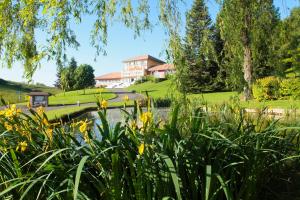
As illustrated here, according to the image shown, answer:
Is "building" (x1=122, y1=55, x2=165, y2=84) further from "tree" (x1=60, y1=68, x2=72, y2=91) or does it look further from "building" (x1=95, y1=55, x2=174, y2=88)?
"tree" (x1=60, y1=68, x2=72, y2=91)

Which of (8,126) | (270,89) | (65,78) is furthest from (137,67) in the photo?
(8,126)

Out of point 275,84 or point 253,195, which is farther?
point 275,84

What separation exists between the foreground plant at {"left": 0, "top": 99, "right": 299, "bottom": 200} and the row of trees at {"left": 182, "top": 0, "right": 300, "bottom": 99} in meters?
2.02

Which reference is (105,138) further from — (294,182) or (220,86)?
(220,86)

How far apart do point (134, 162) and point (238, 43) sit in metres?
21.4

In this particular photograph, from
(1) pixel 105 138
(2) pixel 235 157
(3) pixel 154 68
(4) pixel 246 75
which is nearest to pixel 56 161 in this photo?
(1) pixel 105 138

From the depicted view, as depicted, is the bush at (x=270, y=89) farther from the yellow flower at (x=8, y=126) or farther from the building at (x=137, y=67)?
the building at (x=137, y=67)

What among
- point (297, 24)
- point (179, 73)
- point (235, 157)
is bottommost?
point (235, 157)

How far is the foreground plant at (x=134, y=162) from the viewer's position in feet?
7.96

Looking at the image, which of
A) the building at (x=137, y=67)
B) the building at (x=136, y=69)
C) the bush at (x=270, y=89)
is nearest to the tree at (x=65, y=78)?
the bush at (x=270, y=89)

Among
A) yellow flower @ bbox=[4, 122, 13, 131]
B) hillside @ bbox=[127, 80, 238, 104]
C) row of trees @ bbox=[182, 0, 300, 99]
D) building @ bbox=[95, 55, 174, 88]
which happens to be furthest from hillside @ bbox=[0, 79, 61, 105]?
yellow flower @ bbox=[4, 122, 13, 131]

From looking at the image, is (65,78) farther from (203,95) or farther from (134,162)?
(203,95)

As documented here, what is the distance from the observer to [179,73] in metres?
4.67

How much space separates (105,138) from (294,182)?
80.3 inches
